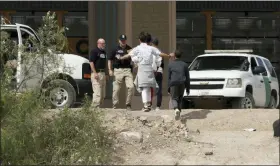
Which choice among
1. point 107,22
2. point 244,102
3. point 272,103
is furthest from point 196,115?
point 107,22

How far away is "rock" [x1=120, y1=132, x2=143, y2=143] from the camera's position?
1118 centimetres

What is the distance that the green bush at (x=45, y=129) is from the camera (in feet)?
33.2

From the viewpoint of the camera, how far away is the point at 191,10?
24.1m

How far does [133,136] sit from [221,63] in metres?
5.84

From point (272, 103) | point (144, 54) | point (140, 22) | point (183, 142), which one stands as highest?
point (140, 22)

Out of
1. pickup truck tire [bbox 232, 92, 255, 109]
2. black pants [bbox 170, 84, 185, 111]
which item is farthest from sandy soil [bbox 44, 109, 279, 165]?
pickup truck tire [bbox 232, 92, 255, 109]

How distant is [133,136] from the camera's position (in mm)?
11234

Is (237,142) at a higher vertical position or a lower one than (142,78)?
lower

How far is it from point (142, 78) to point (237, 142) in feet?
9.01

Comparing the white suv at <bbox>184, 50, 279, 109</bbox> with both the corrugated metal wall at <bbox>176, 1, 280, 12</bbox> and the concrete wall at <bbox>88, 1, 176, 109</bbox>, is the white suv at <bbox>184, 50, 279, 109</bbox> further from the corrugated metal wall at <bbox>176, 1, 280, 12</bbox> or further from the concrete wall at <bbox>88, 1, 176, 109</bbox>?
the corrugated metal wall at <bbox>176, 1, 280, 12</bbox>

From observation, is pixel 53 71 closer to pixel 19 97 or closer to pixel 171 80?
pixel 19 97

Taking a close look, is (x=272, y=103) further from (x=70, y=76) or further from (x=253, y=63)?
(x=70, y=76)

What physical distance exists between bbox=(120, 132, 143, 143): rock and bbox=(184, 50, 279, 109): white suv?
4505 millimetres

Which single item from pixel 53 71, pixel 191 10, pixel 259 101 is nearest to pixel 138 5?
pixel 191 10
